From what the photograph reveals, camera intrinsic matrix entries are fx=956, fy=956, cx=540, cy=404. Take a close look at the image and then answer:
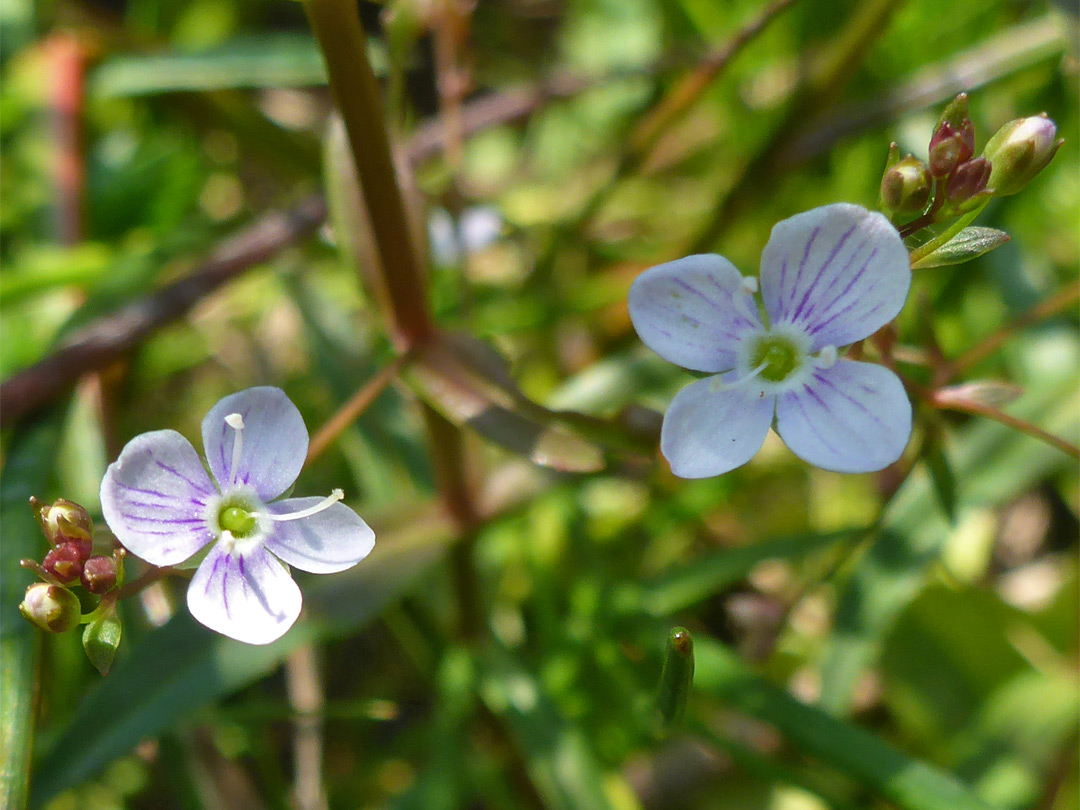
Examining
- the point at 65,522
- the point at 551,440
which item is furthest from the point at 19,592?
the point at 551,440

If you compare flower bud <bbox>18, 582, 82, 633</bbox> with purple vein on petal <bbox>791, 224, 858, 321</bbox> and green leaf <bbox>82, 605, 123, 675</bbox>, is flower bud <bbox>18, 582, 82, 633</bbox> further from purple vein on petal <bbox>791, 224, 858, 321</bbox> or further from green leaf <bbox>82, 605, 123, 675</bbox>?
purple vein on petal <bbox>791, 224, 858, 321</bbox>

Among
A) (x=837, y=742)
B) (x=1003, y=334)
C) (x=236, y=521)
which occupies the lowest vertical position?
(x=837, y=742)

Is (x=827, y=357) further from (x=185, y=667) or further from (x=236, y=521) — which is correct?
(x=185, y=667)

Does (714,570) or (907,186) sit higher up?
(907,186)

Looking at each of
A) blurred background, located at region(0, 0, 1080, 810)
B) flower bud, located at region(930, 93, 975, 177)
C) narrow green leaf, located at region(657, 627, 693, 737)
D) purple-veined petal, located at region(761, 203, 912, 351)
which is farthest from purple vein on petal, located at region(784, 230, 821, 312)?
narrow green leaf, located at region(657, 627, 693, 737)

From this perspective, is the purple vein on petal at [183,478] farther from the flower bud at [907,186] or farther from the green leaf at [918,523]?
the green leaf at [918,523]

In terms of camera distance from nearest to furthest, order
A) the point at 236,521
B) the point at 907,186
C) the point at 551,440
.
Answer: the point at 907,186, the point at 236,521, the point at 551,440

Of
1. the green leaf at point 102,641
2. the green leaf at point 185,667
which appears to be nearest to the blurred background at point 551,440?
the green leaf at point 185,667
